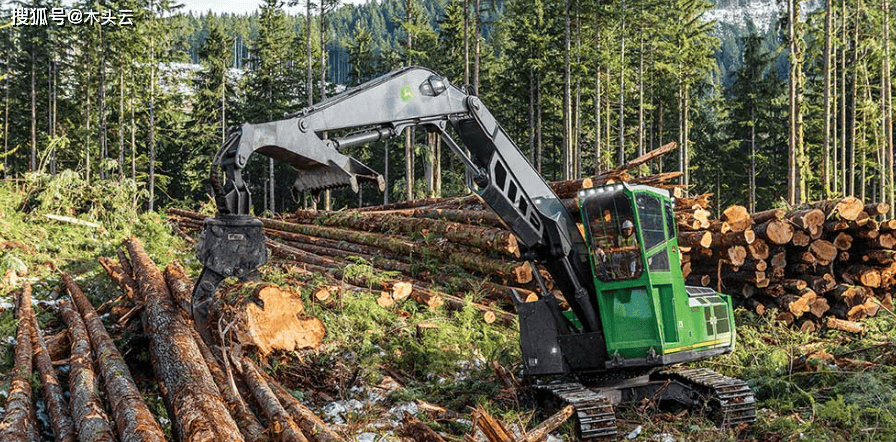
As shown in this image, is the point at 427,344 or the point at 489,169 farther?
the point at 427,344

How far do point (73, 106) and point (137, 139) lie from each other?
13.5 ft

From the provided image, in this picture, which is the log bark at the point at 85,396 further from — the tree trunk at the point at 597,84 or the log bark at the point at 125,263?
the tree trunk at the point at 597,84

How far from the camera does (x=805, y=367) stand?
27.7 feet

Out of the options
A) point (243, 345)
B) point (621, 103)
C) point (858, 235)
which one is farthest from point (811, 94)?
point (243, 345)

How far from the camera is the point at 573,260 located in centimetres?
707

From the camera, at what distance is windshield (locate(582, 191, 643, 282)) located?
6.57m

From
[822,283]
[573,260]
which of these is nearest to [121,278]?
[573,260]

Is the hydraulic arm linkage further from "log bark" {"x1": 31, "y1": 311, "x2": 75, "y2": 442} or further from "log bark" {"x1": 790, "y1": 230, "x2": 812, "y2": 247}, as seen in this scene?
"log bark" {"x1": 790, "y1": 230, "x2": 812, "y2": 247}

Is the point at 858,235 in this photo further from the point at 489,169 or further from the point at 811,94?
the point at 811,94

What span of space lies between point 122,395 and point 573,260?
4.49 metres

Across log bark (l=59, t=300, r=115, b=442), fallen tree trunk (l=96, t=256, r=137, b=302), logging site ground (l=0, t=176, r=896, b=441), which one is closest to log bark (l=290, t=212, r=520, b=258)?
logging site ground (l=0, t=176, r=896, b=441)

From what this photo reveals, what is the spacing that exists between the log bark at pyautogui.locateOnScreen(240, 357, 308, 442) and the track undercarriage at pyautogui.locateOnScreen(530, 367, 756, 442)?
270cm

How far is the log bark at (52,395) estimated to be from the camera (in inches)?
201

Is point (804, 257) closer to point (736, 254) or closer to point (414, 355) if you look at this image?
point (736, 254)
